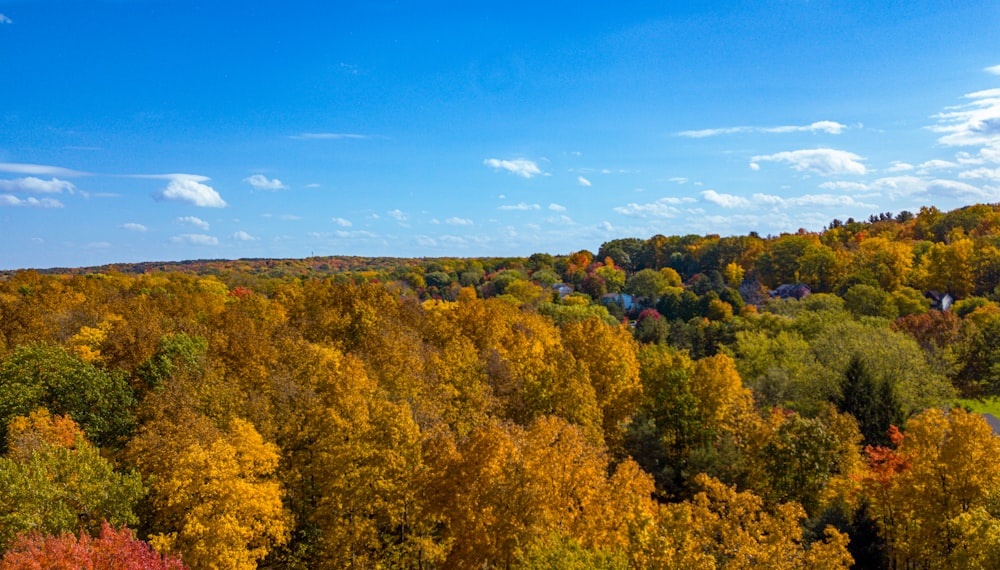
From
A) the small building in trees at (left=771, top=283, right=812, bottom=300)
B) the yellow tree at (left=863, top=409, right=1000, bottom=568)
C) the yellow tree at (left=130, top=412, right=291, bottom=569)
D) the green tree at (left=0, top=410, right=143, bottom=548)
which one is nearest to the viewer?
the green tree at (left=0, top=410, right=143, bottom=548)

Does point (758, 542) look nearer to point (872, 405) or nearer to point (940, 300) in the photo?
point (872, 405)

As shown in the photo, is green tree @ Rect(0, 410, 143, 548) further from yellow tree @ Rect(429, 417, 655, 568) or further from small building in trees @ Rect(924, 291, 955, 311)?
small building in trees @ Rect(924, 291, 955, 311)

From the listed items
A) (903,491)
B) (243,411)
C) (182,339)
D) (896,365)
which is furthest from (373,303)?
(896,365)

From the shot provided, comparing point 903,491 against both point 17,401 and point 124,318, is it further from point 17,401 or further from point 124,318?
point 124,318

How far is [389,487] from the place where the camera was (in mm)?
24609

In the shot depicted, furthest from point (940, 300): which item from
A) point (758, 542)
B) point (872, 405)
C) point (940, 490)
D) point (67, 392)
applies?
point (67, 392)

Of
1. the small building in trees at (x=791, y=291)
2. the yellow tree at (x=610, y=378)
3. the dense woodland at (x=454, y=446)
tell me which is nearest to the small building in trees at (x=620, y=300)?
the small building in trees at (x=791, y=291)

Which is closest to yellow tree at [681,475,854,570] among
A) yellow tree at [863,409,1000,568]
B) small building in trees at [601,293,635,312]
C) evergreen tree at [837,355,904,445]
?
yellow tree at [863,409,1000,568]

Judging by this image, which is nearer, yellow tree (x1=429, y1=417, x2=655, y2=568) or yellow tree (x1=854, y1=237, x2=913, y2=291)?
yellow tree (x1=429, y1=417, x2=655, y2=568)

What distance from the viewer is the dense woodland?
2116 centimetres

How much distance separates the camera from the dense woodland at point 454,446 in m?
21.2

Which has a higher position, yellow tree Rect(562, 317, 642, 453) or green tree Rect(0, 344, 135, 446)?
green tree Rect(0, 344, 135, 446)

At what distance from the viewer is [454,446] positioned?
25.1 metres

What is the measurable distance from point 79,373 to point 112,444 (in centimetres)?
449
